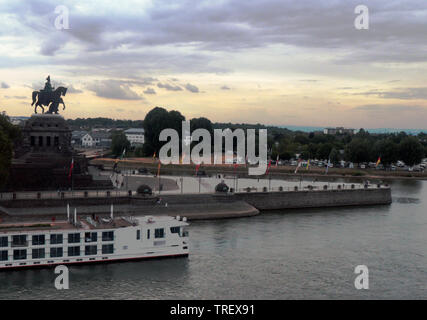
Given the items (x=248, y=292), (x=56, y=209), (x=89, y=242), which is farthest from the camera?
(x=56, y=209)

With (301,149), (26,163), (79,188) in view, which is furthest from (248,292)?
(301,149)

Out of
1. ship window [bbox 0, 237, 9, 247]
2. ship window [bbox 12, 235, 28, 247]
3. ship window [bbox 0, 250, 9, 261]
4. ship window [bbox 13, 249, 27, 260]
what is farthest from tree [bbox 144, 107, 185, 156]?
ship window [bbox 0, 250, 9, 261]

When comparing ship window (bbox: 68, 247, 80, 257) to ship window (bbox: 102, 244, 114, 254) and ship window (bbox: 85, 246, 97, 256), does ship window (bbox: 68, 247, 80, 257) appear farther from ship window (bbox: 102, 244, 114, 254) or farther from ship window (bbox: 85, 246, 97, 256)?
ship window (bbox: 102, 244, 114, 254)

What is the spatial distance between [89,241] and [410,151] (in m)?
109

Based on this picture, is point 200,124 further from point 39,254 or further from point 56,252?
point 39,254

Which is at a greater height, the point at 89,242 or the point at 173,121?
the point at 173,121

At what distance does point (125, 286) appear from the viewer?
35188mm

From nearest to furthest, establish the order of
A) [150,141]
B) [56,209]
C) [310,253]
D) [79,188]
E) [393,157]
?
[310,253] → [56,209] → [79,188] → [393,157] → [150,141]

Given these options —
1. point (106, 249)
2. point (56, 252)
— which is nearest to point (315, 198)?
point (106, 249)

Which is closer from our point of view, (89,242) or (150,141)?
(89,242)

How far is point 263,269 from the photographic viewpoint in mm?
38656

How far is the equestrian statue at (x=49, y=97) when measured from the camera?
6862 cm

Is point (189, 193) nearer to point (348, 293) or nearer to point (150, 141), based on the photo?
point (348, 293)

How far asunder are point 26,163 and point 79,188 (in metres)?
6.86
